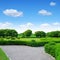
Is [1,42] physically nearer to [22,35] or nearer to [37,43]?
→ [37,43]

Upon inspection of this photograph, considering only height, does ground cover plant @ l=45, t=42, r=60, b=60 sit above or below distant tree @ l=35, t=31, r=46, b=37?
below

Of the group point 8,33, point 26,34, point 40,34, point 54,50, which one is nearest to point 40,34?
point 40,34

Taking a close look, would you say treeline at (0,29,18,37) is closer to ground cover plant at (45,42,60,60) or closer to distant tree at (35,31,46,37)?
distant tree at (35,31,46,37)

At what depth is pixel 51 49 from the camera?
65.1 ft

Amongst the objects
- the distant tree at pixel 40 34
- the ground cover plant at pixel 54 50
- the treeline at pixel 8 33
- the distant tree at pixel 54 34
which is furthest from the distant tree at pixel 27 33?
the ground cover plant at pixel 54 50

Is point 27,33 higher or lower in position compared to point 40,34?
higher

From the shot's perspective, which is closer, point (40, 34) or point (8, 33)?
point (8, 33)

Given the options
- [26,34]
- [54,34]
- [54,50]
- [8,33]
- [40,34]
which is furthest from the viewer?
[54,34]

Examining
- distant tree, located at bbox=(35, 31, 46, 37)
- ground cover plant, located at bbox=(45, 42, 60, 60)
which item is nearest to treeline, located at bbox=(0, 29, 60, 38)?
distant tree, located at bbox=(35, 31, 46, 37)

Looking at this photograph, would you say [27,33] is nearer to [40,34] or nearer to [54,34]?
[40,34]

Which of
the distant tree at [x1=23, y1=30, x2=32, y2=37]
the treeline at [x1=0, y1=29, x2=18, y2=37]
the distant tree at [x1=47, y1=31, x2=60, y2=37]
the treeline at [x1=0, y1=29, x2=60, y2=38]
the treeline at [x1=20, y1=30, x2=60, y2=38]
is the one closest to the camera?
the treeline at [x1=0, y1=29, x2=18, y2=37]

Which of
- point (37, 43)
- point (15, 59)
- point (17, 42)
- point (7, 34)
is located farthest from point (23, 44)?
point (15, 59)

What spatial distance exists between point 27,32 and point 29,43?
761 inches

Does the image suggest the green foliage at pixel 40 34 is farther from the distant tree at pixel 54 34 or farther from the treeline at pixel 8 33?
the treeline at pixel 8 33
